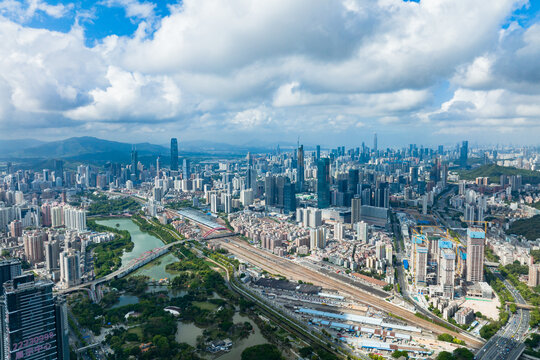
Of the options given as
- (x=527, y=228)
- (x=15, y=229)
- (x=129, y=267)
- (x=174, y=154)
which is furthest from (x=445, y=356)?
(x=174, y=154)

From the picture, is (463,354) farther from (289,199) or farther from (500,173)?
(500,173)

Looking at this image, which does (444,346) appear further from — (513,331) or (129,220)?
(129,220)

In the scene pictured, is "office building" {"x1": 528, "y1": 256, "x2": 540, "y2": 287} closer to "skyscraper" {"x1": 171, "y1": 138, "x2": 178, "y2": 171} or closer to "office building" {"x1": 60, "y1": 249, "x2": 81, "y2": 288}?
"office building" {"x1": 60, "y1": 249, "x2": 81, "y2": 288}

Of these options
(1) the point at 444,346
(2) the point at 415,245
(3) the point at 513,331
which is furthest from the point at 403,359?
(2) the point at 415,245

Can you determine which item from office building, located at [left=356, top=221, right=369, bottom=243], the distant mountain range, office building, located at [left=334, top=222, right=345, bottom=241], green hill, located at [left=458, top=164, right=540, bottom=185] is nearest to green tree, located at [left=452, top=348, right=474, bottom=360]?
office building, located at [left=356, top=221, right=369, bottom=243]

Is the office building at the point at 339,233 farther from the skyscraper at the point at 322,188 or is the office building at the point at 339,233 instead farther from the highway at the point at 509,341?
the highway at the point at 509,341

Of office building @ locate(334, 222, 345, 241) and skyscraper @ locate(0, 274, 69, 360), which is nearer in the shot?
skyscraper @ locate(0, 274, 69, 360)

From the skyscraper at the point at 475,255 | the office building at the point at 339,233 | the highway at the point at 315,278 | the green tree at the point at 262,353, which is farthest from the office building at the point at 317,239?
the green tree at the point at 262,353

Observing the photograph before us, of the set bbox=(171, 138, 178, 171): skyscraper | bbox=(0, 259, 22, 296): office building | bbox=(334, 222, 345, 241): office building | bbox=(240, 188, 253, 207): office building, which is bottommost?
bbox=(334, 222, 345, 241): office building
